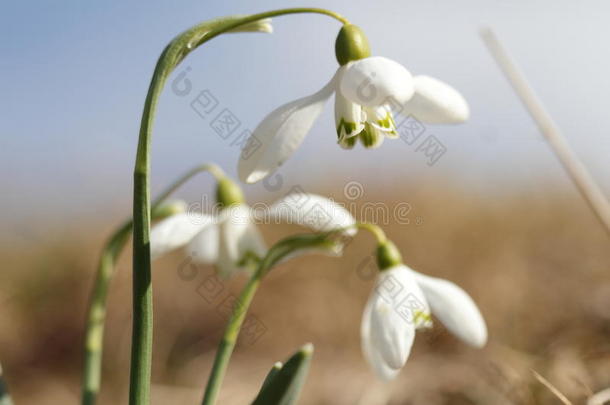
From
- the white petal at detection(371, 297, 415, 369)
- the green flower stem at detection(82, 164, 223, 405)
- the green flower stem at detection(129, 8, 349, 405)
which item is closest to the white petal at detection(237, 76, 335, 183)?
the green flower stem at detection(129, 8, 349, 405)

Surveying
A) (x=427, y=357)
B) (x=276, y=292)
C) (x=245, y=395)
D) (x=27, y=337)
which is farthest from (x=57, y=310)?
(x=427, y=357)

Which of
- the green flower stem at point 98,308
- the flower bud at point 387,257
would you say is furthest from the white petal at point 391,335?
the green flower stem at point 98,308

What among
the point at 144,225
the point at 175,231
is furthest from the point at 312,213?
the point at 144,225

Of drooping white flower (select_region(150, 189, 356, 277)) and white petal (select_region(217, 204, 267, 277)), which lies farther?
white petal (select_region(217, 204, 267, 277))

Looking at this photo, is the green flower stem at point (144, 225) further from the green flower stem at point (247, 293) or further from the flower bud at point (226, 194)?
the flower bud at point (226, 194)

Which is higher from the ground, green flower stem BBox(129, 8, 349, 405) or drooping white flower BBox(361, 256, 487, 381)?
green flower stem BBox(129, 8, 349, 405)

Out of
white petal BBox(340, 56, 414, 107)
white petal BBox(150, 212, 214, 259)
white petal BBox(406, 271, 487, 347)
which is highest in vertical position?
white petal BBox(340, 56, 414, 107)

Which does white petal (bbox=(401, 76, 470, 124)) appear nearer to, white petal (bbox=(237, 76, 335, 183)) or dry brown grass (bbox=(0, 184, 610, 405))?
white petal (bbox=(237, 76, 335, 183))

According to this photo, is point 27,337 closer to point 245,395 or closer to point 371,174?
point 245,395
